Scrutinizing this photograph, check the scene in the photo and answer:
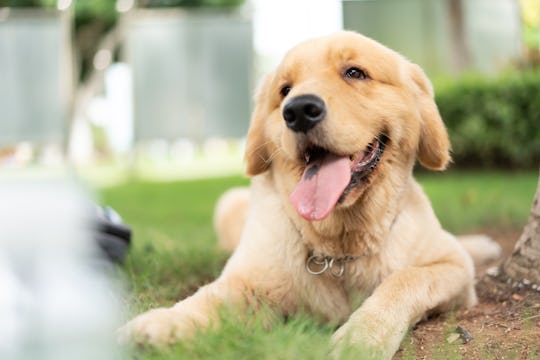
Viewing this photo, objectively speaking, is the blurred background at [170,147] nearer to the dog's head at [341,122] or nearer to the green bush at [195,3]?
the dog's head at [341,122]

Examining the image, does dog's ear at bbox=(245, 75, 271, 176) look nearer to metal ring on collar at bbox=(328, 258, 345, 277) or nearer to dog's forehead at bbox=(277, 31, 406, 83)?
dog's forehead at bbox=(277, 31, 406, 83)

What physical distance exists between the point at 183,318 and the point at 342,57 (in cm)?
127

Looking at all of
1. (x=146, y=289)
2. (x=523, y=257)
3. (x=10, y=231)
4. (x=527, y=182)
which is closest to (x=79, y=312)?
(x=146, y=289)

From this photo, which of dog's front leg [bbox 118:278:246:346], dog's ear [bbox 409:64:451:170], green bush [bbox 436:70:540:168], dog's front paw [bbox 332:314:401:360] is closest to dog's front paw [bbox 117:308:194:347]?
dog's front leg [bbox 118:278:246:346]

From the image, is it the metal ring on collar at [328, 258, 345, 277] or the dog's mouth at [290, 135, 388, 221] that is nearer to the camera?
the dog's mouth at [290, 135, 388, 221]

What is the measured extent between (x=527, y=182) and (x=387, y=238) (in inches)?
263

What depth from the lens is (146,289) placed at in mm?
3330

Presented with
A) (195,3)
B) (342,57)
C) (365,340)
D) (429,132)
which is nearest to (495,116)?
(429,132)

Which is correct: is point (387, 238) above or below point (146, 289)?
above

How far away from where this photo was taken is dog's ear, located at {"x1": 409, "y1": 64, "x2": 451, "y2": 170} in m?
3.09

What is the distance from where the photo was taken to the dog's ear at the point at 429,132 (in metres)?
3.09

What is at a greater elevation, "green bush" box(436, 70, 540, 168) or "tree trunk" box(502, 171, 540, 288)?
"tree trunk" box(502, 171, 540, 288)

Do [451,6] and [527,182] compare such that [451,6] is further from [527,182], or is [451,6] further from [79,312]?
[79,312]

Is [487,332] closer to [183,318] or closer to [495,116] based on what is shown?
[183,318]
